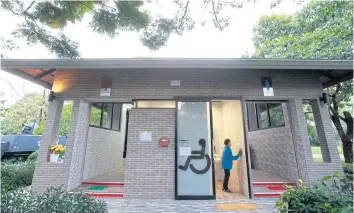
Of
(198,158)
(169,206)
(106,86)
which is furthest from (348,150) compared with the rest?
(106,86)

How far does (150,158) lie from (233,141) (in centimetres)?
291

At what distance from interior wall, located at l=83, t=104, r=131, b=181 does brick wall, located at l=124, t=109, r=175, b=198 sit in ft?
5.20

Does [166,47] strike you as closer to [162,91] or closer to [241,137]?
[162,91]

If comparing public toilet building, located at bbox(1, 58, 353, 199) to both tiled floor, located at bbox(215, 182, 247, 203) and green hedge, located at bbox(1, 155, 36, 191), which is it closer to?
tiled floor, located at bbox(215, 182, 247, 203)

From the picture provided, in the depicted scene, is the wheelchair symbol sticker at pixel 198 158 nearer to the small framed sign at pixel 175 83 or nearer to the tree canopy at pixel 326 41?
the small framed sign at pixel 175 83

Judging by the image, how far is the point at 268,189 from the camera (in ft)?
16.7

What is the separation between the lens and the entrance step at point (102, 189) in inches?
187

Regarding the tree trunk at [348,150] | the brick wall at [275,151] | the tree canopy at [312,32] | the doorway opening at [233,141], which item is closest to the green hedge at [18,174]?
the doorway opening at [233,141]

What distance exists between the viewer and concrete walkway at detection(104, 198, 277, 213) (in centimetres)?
387

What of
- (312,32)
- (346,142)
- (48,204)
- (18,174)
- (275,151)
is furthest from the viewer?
(312,32)

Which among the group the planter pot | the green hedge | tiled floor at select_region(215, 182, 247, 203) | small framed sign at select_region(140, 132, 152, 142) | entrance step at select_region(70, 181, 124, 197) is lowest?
tiled floor at select_region(215, 182, 247, 203)

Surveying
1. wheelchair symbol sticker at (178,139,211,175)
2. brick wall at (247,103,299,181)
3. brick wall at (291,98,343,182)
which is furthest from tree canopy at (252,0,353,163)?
wheelchair symbol sticker at (178,139,211,175)

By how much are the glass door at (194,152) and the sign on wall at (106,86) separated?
202 centimetres

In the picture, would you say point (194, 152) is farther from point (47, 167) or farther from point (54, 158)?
point (47, 167)
